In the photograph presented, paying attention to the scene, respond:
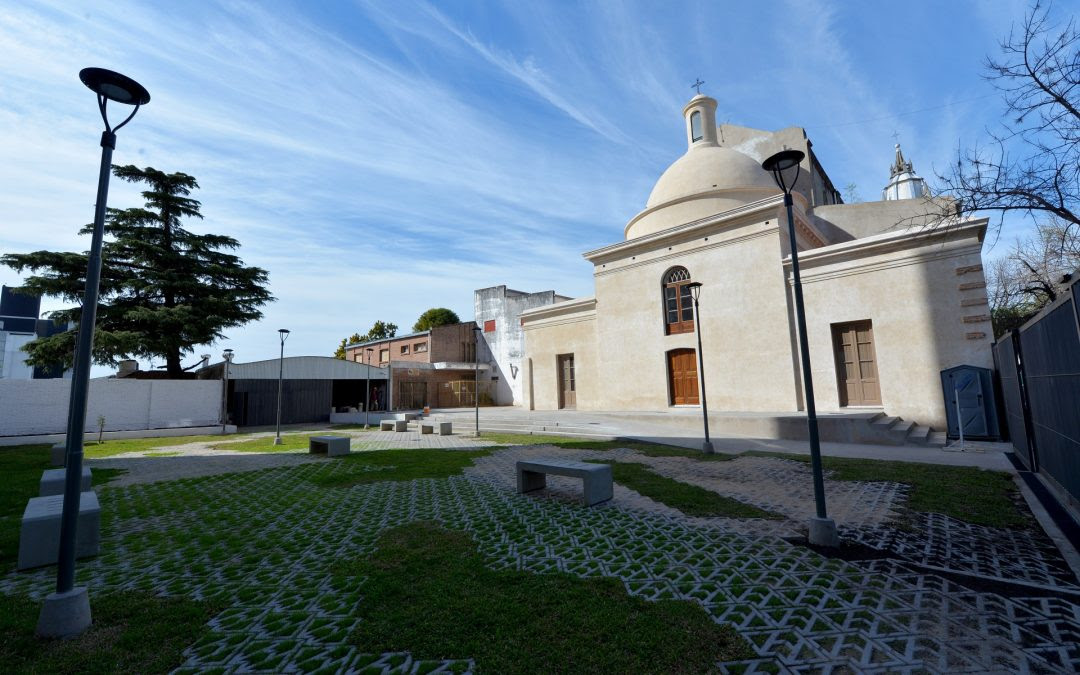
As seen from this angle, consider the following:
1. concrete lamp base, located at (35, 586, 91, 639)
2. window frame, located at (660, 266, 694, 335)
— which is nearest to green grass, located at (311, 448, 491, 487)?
concrete lamp base, located at (35, 586, 91, 639)

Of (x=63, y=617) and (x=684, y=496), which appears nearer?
(x=63, y=617)

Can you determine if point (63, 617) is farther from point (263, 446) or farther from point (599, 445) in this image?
point (263, 446)

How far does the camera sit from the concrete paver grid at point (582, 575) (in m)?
2.79

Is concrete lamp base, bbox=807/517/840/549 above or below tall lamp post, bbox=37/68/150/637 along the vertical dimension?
below

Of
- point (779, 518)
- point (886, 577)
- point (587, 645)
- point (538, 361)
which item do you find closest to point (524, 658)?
point (587, 645)

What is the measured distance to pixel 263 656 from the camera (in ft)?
9.48

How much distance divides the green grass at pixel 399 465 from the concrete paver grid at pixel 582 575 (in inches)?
71.7

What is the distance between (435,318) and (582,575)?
52.7 meters

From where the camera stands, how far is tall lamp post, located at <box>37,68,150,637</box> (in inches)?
122

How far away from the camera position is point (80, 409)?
3271mm

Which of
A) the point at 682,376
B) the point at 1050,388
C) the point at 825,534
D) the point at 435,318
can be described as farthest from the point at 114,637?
the point at 435,318

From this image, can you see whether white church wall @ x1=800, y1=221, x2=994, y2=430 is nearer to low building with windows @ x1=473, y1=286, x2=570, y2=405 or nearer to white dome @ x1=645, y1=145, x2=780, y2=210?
white dome @ x1=645, y1=145, x2=780, y2=210

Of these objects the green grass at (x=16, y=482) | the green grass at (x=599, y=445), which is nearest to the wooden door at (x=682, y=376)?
the green grass at (x=599, y=445)

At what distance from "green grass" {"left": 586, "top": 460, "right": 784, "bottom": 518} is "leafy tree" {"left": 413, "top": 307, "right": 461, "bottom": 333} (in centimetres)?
4821
